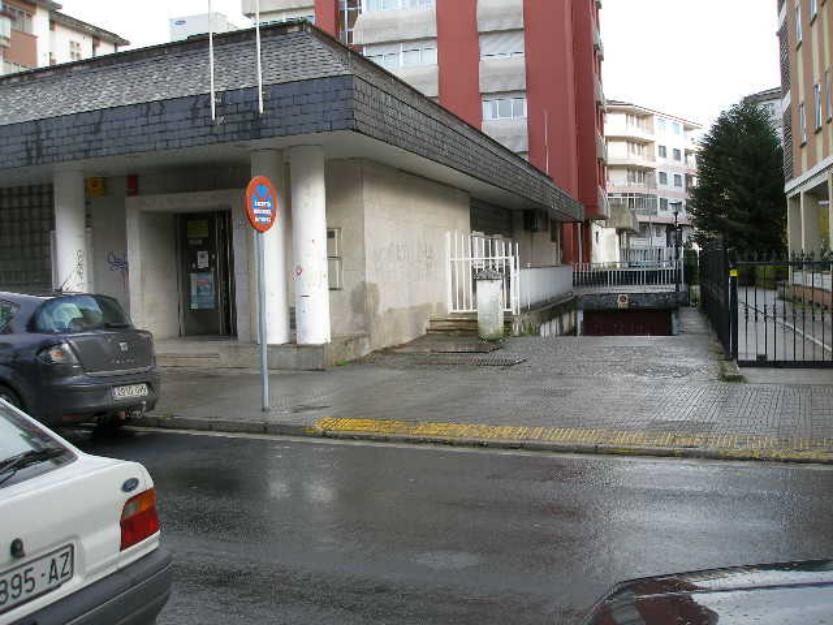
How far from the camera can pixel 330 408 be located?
1028 cm

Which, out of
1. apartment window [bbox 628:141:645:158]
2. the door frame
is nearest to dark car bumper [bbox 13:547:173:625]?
the door frame

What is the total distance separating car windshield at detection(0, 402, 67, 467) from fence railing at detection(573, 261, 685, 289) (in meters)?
34.1

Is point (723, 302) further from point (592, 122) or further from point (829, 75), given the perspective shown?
point (592, 122)

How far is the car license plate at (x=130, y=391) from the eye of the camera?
870cm

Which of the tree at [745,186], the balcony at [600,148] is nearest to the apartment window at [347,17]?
the balcony at [600,148]

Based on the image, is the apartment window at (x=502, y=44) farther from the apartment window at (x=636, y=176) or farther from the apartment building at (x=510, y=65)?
the apartment window at (x=636, y=176)

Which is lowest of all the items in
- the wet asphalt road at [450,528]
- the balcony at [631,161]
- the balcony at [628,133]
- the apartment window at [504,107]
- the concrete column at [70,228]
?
the wet asphalt road at [450,528]

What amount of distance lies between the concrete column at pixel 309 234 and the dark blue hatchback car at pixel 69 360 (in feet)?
14.9

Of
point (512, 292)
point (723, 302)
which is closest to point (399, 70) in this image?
point (512, 292)

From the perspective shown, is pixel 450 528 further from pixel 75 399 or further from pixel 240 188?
pixel 240 188

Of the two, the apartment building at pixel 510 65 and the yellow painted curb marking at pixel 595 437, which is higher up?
the apartment building at pixel 510 65

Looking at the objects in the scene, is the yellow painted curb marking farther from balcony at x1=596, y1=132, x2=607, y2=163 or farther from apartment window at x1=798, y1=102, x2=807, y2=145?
balcony at x1=596, y1=132, x2=607, y2=163

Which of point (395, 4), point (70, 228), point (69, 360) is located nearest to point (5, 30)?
point (395, 4)

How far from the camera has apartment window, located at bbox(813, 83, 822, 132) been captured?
23797mm
